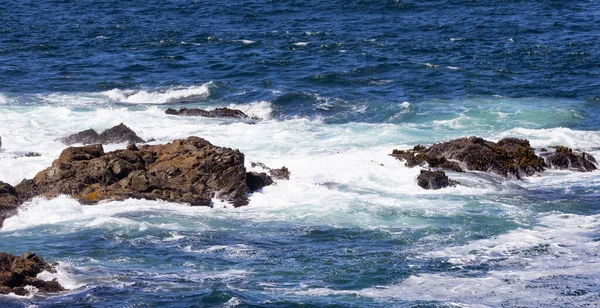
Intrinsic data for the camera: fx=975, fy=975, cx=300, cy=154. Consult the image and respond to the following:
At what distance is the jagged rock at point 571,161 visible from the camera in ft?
101

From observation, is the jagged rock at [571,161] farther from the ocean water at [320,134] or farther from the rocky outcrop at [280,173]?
the rocky outcrop at [280,173]

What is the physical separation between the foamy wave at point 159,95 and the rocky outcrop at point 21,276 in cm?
2361

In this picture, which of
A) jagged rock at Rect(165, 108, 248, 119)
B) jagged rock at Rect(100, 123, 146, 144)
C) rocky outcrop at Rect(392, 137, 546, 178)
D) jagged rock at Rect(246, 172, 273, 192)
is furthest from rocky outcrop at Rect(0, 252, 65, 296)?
jagged rock at Rect(165, 108, 248, 119)

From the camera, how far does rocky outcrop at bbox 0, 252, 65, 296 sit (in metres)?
18.6

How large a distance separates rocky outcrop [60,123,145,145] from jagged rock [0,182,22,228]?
7.57 meters

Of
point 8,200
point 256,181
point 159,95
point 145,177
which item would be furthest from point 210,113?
point 8,200

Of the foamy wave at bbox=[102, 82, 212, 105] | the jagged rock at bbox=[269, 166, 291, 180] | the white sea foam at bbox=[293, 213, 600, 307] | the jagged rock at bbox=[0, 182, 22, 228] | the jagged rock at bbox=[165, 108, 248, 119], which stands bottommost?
the white sea foam at bbox=[293, 213, 600, 307]

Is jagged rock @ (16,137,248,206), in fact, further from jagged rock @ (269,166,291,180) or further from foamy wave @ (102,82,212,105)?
foamy wave @ (102,82,212,105)

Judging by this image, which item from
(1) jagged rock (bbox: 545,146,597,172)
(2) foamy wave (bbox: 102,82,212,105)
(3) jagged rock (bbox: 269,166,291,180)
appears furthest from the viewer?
(2) foamy wave (bbox: 102,82,212,105)

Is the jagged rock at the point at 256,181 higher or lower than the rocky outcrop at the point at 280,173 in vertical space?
lower

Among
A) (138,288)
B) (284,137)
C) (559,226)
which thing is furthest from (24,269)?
(284,137)

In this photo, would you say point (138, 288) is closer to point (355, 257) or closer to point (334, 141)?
point (355, 257)

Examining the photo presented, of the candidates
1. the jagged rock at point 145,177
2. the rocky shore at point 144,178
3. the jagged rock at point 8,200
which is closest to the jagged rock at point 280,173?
the rocky shore at point 144,178

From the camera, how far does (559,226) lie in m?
24.4
